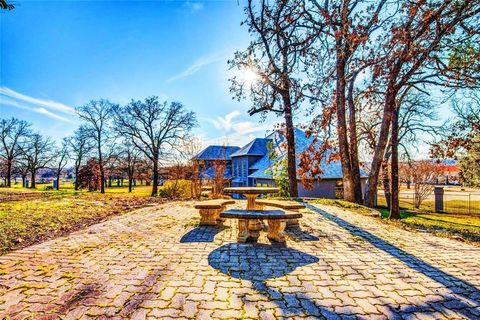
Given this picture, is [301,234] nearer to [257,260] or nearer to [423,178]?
[257,260]

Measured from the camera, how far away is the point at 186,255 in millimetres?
4555

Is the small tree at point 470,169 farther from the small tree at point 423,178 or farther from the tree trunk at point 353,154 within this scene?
the tree trunk at point 353,154

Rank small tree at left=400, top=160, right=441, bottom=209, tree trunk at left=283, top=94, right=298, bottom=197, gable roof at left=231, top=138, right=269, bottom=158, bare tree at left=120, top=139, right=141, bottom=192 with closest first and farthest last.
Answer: tree trunk at left=283, top=94, right=298, bottom=197
small tree at left=400, top=160, right=441, bottom=209
gable roof at left=231, top=138, right=269, bottom=158
bare tree at left=120, top=139, right=141, bottom=192

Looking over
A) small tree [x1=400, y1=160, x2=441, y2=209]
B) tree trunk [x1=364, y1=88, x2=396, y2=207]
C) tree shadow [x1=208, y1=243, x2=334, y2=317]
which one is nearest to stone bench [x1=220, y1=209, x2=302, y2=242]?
tree shadow [x1=208, y1=243, x2=334, y2=317]

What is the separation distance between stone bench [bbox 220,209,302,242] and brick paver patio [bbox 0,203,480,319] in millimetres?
276

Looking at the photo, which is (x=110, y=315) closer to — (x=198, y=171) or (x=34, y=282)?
(x=34, y=282)

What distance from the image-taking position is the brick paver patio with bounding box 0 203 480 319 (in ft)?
9.29

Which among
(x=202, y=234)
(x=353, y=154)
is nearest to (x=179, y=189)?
(x=353, y=154)

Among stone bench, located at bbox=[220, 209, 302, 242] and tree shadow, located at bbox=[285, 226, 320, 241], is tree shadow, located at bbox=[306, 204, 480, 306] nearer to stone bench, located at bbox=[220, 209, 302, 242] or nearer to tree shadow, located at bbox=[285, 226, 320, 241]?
tree shadow, located at bbox=[285, 226, 320, 241]

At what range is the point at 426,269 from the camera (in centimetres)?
406

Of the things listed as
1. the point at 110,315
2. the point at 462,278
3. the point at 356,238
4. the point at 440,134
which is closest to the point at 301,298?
the point at 110,315

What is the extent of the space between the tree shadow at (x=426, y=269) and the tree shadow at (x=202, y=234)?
3.31 m

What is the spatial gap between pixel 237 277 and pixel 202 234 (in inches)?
101

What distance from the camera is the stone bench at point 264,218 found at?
5047 mm
